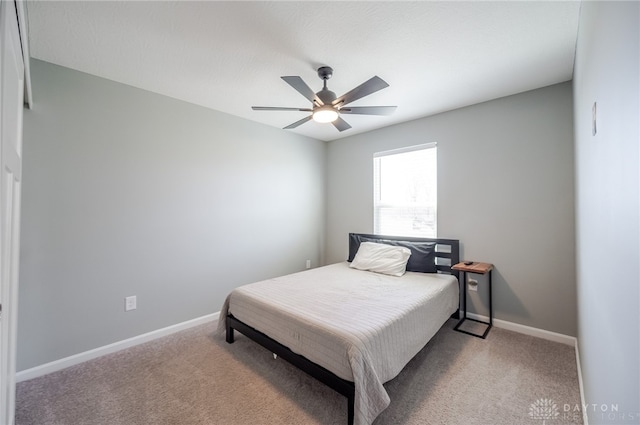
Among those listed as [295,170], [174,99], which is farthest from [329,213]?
[174,99]

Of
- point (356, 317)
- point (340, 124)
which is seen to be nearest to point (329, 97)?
point (340, 124)

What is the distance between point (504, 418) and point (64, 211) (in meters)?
3.60

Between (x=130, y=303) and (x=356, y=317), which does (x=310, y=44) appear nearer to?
(x=356, y=317)

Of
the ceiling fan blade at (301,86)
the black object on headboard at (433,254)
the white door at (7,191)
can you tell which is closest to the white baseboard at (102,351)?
the white door at (7,191)

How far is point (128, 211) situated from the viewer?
256 centimetres

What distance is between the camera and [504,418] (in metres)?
1.63

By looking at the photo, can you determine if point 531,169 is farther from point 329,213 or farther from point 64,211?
point 64,211

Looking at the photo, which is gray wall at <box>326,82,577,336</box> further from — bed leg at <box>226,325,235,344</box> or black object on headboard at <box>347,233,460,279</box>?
bed leg at <box>226,325,235,344</box>

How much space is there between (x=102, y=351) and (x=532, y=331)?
413 cm

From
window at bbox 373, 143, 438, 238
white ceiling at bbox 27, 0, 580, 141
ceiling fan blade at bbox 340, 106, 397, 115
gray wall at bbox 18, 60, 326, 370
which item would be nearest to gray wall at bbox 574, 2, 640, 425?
white ceiling at bbox 27, 0, 580, 141

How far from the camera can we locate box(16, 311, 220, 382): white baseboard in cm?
206

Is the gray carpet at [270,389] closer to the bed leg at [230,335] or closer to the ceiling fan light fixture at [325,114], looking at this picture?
the bed leg at [230,335]

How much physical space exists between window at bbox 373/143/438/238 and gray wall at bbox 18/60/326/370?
1564mm

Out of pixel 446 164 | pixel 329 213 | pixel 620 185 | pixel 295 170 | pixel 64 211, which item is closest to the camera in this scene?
pixel 620 185
